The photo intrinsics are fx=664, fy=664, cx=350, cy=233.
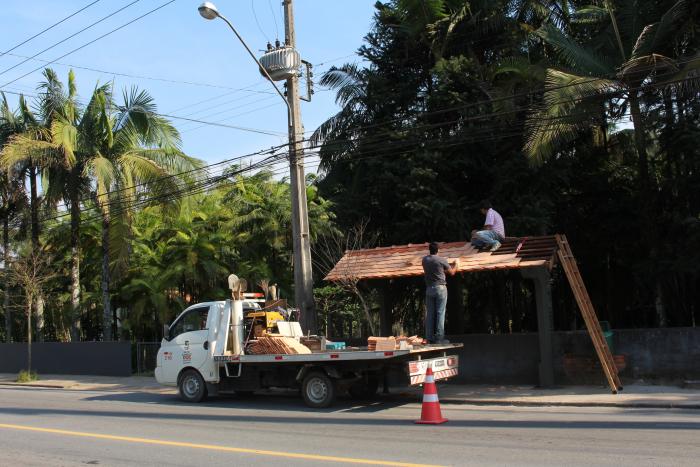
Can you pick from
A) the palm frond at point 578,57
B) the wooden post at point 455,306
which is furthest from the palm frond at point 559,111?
the wooden post at point 455,306

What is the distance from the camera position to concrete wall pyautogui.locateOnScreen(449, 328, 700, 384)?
14031mm

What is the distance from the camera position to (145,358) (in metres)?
23.8

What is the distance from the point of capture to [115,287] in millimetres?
26297

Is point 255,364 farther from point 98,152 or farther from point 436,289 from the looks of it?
point 98,152

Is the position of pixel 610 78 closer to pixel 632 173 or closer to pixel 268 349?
pixel 632 173

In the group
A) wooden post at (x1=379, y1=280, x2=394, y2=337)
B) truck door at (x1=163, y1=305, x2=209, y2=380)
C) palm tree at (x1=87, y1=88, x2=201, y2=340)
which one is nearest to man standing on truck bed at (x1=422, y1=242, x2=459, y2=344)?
wooden post at (x1=379, y1=280, x2=394, y2=337)

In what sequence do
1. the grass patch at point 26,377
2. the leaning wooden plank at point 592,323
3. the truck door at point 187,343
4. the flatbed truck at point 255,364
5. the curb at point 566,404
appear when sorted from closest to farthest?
1. the curb at point 566,404
2. the flatbed truck at point 255,364
3. the leaning wooden plank at point 592,323
4. the truck door at point 187,343
5. the grass patch at point 26,377

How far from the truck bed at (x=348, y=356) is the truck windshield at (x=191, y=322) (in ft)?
4.62

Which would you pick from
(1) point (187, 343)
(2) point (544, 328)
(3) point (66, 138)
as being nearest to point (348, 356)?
(1) point (187, 343)

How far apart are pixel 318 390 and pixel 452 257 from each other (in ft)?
14.5

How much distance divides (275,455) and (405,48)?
55.1ft

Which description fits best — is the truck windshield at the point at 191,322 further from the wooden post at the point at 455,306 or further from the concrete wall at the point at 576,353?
the wooden post at the point at 455,306

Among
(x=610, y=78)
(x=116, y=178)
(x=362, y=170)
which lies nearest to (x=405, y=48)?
(x=362, y=170)

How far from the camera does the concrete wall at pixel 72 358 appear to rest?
2345 centimetres
